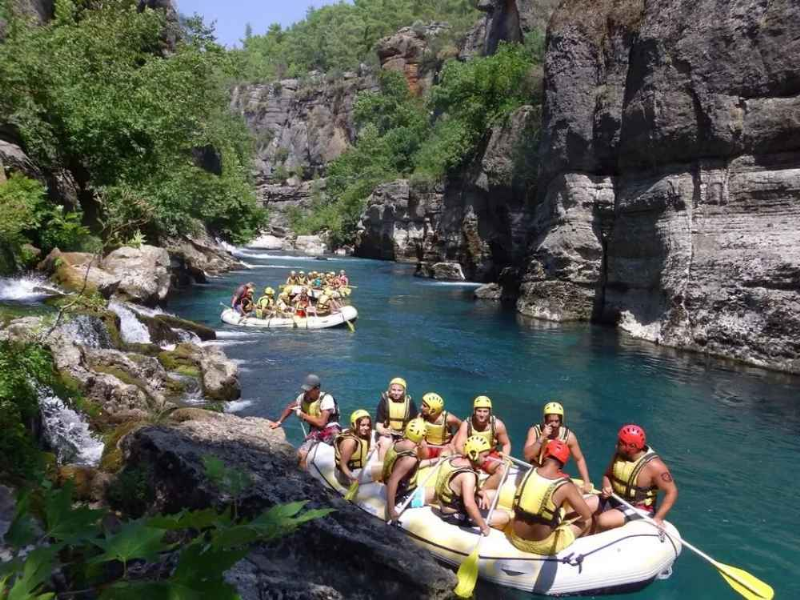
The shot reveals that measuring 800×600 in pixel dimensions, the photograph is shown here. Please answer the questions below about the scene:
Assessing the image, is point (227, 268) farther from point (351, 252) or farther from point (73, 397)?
point (73, 397)

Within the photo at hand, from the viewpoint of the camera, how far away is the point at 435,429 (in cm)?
812

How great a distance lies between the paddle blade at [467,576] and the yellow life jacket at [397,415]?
2.74 meters

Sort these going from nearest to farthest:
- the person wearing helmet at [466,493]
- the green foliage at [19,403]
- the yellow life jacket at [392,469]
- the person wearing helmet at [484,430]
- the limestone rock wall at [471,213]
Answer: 1. the green foliage at [19,403]
2. the person wearing helmet at [466,493]
3. the yellow life jacket at [392,469]
4. the person wearing helmet at [484,430]
5. the limestone rock wall at [471,213]

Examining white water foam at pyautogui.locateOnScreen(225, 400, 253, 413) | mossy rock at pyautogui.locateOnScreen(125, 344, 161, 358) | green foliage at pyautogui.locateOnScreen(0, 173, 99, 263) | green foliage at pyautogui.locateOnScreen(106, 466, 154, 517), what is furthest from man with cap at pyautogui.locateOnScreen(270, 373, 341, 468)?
green foliage at pyautogui.locateOnScreen(0, 173, 99, 263)

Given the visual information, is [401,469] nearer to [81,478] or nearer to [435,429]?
[435,429]

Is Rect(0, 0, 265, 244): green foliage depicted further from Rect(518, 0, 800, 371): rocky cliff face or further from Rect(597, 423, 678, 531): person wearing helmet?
Rect(518, 0, 800, 371): rocky cliff face

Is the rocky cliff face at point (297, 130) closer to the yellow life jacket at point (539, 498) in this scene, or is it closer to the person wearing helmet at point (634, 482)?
the person wearing helmet at point (634, 482)

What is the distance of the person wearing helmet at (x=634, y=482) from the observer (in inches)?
251

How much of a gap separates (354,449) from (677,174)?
13898 mm

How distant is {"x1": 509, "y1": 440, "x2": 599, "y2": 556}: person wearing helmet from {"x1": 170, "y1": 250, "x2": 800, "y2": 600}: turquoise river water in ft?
1.80

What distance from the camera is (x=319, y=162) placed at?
7431 centimetres

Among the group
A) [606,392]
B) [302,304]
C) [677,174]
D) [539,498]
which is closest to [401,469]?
[539,498]

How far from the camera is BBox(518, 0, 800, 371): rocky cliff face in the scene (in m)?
15.1

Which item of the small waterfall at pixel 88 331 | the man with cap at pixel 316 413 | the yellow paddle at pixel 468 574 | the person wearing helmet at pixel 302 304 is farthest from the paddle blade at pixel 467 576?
the person wearing helmet at pixel 302 304
